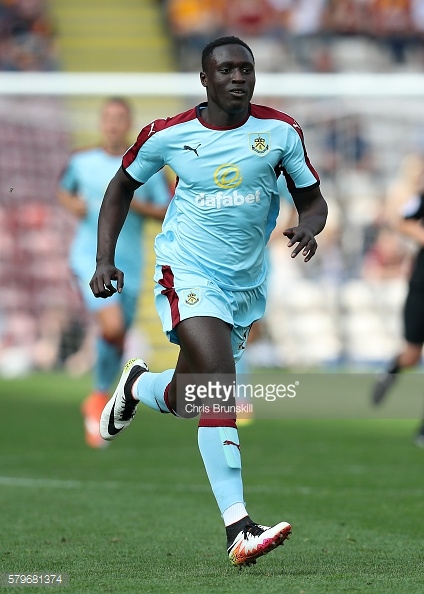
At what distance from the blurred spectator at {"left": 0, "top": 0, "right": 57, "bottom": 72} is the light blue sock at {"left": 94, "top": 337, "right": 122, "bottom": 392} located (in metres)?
12.0

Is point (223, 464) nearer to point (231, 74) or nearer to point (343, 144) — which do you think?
point (231, 74)

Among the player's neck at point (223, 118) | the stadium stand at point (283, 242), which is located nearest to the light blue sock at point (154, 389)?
the player's neck at point (223, 118)

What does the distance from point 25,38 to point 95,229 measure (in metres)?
12.6

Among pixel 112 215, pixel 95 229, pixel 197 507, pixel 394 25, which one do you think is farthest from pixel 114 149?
pixel 394 25

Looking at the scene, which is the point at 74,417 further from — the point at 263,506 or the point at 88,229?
the point at 263,506

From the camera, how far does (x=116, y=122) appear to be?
11.0m

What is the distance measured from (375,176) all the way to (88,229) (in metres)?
8.91

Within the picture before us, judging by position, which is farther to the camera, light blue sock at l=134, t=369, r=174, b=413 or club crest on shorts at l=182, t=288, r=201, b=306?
light blue sock at l=134, t=369, r=174, b=413

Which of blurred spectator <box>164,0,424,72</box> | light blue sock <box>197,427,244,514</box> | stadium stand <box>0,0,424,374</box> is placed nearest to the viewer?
light blue sock <box>197,427,244,514</box>

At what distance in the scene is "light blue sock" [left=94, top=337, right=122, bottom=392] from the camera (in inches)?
437

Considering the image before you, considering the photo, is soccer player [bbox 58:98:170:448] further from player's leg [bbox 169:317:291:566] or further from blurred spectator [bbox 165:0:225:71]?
blurred spectator [bbox 165:0:225:71]

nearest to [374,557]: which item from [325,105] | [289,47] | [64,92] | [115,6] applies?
[64,92]

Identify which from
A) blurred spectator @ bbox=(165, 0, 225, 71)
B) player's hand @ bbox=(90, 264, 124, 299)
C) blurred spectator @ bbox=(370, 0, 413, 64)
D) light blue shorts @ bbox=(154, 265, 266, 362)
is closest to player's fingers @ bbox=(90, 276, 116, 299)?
player's hand @ bbox=(90, 264, 124, 299)

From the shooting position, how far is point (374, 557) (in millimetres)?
5773
